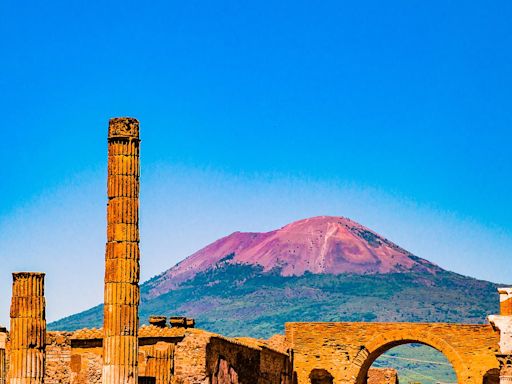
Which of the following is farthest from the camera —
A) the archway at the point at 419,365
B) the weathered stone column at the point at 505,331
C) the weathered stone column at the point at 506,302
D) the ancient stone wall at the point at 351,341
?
the archway at the point at 419,365

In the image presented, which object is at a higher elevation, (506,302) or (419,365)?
(419,365)

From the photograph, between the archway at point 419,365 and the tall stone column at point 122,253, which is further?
the archway at point 419,365

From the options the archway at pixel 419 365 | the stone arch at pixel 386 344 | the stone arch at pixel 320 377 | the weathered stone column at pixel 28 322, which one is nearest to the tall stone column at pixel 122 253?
the weathered stone column at pixel 28 322

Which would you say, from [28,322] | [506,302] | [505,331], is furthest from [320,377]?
[505,331]

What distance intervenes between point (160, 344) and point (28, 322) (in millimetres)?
9517

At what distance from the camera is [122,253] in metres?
28.5

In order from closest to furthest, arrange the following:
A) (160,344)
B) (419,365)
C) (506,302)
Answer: (506,302)
(160,344)
(419,365)

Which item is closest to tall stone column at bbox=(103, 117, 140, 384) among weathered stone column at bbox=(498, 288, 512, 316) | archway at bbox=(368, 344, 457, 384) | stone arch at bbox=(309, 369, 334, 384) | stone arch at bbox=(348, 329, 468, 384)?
weathered stone column at bbox=(498, 288, 512, 316)

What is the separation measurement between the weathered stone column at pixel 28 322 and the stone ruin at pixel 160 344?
0.02 metres

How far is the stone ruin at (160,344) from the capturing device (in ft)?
92.8

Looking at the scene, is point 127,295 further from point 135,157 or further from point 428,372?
point 428,372

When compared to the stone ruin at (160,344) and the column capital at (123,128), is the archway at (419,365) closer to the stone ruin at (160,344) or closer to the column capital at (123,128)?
the stone ruin at (160,344)

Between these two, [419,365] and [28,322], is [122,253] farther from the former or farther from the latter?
[419,365]

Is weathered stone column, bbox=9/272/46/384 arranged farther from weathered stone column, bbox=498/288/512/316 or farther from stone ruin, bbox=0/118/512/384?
weathered stone column, bbox=498/288/512/316
